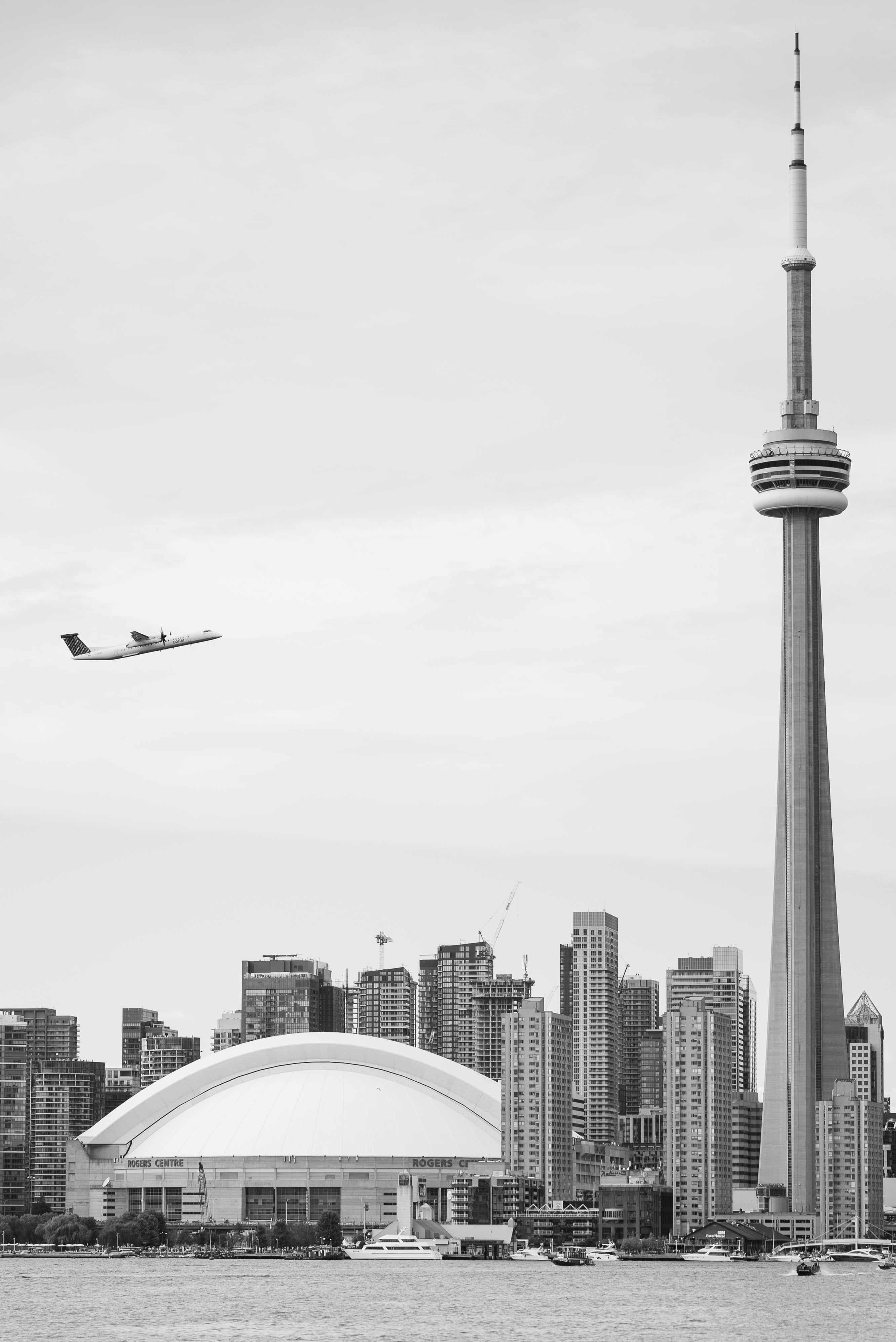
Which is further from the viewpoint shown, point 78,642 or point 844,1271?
point 844,1271

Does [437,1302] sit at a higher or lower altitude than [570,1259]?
higher

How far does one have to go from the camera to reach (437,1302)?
14275 centimetres

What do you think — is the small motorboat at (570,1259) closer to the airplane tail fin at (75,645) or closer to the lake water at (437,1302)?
the lake water at (437,1302)

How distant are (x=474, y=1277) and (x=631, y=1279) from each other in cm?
1044

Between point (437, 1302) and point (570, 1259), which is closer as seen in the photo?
point (437, 1302)

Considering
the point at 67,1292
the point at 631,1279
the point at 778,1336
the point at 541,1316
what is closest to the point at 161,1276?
the point at 67,1292

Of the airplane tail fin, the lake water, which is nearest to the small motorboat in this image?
the lake water

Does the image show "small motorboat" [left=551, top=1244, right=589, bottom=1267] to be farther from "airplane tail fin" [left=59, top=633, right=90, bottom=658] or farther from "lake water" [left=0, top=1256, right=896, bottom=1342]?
"airplane tail fin" [left=59, top=633, right=90, bottom=658]

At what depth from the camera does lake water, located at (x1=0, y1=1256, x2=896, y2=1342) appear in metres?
122

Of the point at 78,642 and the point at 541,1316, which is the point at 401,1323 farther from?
the point at 78,642

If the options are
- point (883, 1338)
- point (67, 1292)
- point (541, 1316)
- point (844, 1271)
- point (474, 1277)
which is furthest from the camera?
point (844, 1271)

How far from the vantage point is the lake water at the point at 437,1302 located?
402 ft

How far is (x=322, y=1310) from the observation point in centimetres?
13712

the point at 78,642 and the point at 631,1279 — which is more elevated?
the point at 78,642
